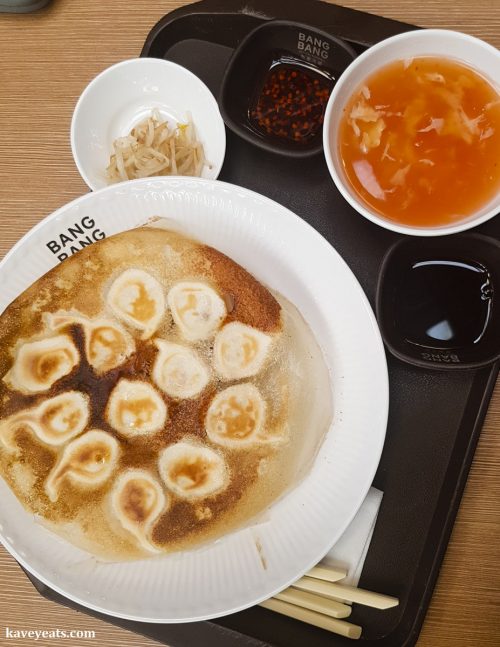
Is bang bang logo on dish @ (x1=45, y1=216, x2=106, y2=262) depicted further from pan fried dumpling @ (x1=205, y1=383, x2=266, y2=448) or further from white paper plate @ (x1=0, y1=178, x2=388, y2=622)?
pan fried dumpling @ (x1=205, y1=383, x2=266, y2=448)

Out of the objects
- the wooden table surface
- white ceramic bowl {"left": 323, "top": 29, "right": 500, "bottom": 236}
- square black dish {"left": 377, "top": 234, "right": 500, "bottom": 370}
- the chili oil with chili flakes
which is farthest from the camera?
the wooden table surface

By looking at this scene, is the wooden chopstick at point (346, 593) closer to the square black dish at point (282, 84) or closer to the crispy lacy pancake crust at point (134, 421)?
the crispy lacy pancake crust at point (134, 421)

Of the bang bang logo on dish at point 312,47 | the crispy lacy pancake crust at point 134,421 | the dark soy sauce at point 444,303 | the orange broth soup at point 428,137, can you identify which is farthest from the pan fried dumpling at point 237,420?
the bang bang logo on dish at point 312,47

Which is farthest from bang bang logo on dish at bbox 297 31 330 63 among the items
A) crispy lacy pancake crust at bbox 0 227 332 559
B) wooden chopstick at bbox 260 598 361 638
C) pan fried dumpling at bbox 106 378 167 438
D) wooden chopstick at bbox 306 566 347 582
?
wooden chopstick at bbox 260 598 361 638

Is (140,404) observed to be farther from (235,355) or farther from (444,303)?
(444,303)

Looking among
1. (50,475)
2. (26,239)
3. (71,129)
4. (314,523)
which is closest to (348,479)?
(314,523)

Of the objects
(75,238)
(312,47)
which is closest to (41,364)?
(75,238)
